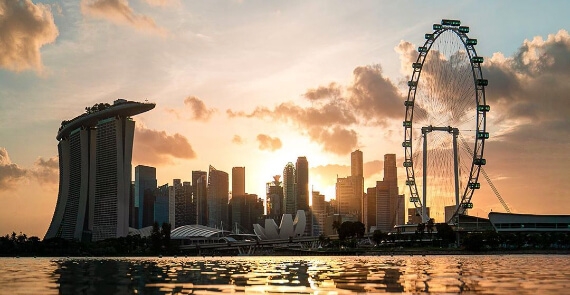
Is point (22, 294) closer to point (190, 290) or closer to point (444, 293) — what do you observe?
point (190, 290)

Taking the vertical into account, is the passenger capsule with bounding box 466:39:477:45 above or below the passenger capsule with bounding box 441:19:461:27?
below

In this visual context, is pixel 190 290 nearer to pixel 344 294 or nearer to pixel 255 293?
pixel 255 293

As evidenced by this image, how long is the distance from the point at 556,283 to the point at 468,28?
14333cm

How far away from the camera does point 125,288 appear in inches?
2312

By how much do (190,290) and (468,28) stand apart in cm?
15608

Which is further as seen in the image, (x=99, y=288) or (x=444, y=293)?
(x=99, y=288)

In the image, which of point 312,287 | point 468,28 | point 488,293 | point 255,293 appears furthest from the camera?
point 468,28

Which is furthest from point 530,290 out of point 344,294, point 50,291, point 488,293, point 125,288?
point 50,291

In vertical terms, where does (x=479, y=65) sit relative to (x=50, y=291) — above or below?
above

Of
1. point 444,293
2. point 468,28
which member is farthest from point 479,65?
point 444,293

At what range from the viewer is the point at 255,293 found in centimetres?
5303

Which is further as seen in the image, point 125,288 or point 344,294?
point 125,288

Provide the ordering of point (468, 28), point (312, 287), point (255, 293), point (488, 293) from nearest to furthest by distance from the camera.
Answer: point (488, 293) < point (255, 293) < point (312, 287) < point (468, 28)

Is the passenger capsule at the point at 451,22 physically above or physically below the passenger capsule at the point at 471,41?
above
